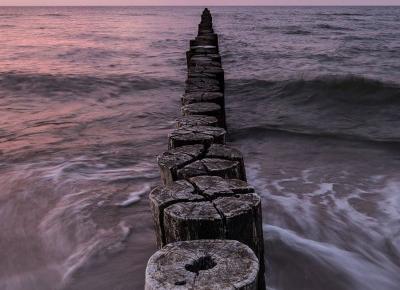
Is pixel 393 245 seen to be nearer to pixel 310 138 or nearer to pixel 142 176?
pixel 142 176

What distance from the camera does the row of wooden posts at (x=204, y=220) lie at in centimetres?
147

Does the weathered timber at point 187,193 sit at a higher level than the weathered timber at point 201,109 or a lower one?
higher

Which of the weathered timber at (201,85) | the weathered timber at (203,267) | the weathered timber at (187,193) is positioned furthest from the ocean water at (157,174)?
the weathered timber at (203,267)

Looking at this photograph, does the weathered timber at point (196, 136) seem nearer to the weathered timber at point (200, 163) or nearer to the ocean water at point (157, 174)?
the weathered timber at point (200, 163)

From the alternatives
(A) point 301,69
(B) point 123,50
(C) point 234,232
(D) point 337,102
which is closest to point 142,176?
(C) point 234,232

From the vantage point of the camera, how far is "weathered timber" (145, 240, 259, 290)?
1.43m

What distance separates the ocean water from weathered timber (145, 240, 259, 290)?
1556mm

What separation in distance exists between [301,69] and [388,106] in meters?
4.26

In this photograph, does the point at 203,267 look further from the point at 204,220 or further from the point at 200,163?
the point at 200,163

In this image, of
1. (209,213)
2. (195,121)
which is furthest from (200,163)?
(195,121)

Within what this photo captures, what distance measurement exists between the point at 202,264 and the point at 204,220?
26 cm

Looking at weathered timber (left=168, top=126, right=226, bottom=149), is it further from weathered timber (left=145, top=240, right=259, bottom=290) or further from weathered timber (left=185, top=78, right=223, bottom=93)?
weathered timber (left=185, top=78, right=223, bottom=93)

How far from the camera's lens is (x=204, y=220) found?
1.80 meters

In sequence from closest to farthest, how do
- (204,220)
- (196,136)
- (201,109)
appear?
(204,220) → (196,136) → (201,109)
